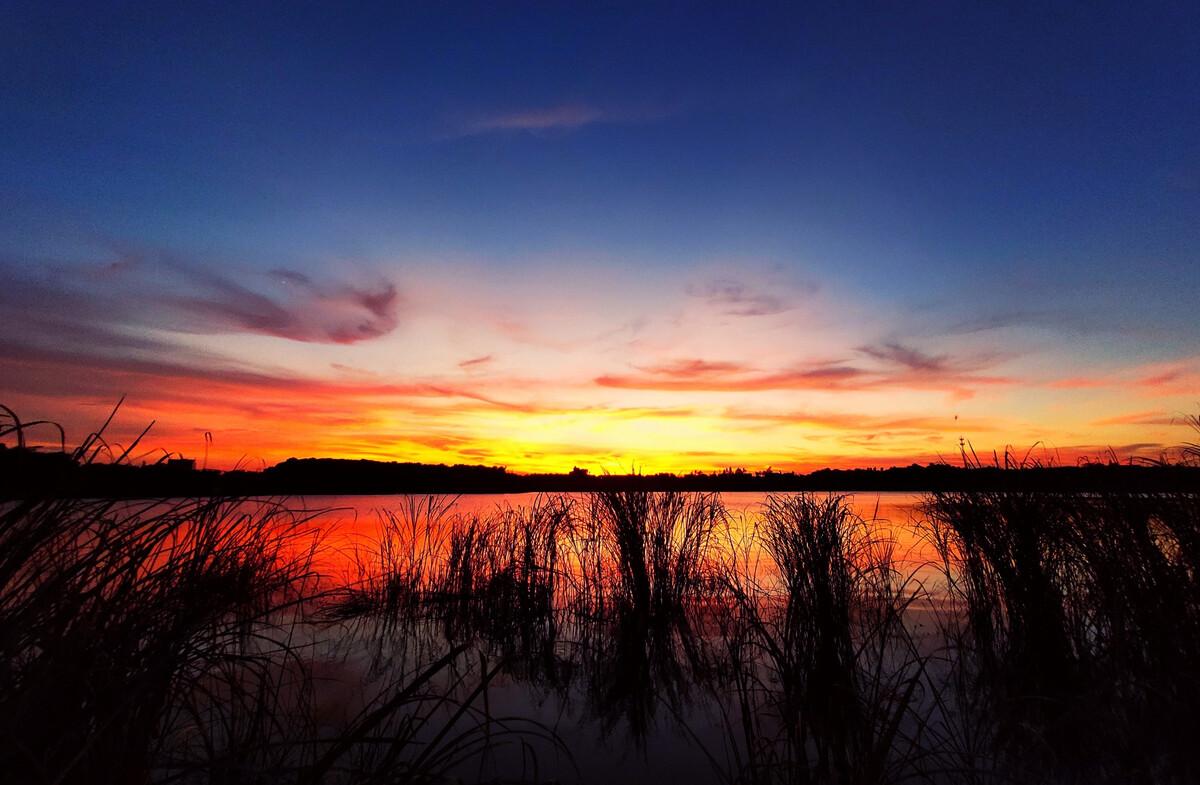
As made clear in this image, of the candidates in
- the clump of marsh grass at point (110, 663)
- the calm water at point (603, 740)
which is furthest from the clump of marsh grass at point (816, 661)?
the clump of marsh grass at point (110, 663)

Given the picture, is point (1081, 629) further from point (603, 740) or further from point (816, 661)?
point (603, 740)

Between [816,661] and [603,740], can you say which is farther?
[816,661]

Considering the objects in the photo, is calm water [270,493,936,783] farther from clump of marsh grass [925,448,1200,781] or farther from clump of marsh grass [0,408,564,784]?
clump of marsh grass [925,448,1200,781]

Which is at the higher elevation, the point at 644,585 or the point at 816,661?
the point at 644,585

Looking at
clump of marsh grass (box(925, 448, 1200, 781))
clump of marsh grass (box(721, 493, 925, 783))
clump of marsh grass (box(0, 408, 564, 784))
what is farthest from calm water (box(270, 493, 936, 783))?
clump of marsh grass (box(925, 448, 1200, 781))

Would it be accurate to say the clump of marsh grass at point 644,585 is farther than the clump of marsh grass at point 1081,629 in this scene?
Yes

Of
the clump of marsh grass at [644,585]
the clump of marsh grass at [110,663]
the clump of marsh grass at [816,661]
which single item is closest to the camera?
the clump of marsh grass at [110,663]

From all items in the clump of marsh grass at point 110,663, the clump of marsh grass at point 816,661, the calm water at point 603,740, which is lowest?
the calm water at point 603,740

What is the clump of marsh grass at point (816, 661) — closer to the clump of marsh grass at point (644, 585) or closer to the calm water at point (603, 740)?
the calm water at point (603, 740)

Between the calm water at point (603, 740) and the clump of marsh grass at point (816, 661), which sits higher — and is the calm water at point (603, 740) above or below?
below

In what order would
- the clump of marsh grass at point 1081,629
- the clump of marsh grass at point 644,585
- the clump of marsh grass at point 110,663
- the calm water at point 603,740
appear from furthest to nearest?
1. the clump of marsh grass at point 644,585
2. the calm water at point 603,740
3. the clump of marsh grass at point 1081,629
4. the clump of marsh grass at point 110,663

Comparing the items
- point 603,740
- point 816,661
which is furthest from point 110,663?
point 816,661

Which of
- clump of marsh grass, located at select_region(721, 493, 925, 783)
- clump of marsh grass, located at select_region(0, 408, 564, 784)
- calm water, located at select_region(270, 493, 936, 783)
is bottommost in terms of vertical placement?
calm water, located at select_region(270, 493, 936, 783)

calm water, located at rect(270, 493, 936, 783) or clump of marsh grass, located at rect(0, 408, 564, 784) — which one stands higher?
clump of marsh grass, located at rect(0, 408, 564, 784)
